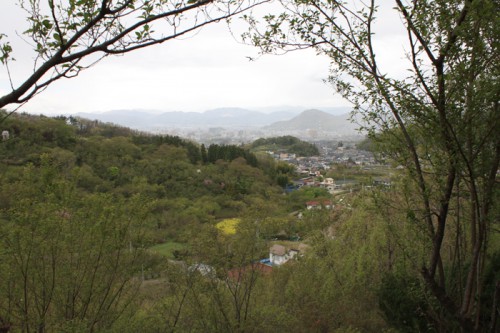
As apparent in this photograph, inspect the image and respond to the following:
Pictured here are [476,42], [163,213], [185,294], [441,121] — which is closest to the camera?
[476,42]

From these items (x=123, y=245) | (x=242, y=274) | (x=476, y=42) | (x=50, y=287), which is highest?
(x=476, y=42)

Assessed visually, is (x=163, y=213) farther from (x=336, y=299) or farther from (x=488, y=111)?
(x=488, y=111)

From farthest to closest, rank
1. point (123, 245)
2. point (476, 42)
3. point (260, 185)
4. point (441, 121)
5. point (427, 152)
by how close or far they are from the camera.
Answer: point (260, 185), point (123, 245), point (427, 152), point (441, 121), point (476, 42)

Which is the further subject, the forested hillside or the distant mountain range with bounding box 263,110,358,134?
the distant mountain range with bounding box 263,110,358,134

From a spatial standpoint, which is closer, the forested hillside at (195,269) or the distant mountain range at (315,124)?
the forested hillside at (195,269)

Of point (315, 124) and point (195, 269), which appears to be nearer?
point (195, 269)

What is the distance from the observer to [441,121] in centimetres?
221

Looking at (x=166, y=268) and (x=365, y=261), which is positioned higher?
(x=166, y=268)

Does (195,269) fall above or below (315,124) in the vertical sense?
below

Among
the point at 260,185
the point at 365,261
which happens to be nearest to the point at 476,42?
the point at 365,261

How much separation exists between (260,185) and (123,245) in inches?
803

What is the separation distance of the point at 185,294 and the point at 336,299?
8.69 feet

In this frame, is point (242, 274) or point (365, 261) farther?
point (365, 261)

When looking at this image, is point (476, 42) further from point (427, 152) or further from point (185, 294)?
point (185, 294)
